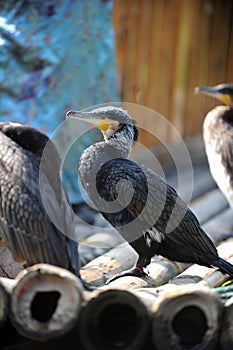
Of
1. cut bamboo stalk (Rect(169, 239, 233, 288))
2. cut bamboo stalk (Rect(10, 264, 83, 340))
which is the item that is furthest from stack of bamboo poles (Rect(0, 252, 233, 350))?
cut bamboo stalk (Rect(169, 239, 233, 288))

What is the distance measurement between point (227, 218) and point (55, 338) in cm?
435

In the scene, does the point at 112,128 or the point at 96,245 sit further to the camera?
the point at 96,245

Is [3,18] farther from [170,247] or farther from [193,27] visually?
[193,27]

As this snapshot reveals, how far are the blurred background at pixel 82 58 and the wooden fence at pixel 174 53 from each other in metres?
0.01

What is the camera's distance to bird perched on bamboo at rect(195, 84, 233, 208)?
691cm

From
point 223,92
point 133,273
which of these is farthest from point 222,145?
point 133,273

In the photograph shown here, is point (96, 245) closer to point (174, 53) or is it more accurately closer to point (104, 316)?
point (104, 316)

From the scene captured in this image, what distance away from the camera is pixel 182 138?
1121 centimetres

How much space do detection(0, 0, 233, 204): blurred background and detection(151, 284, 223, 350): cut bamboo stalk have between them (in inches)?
159

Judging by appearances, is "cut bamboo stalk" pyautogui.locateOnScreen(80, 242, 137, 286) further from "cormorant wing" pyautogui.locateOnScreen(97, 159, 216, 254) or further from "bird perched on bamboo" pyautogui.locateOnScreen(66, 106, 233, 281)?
"cormorant wing" pyautogui.locateOnScreen(97, 159, 216, 254)

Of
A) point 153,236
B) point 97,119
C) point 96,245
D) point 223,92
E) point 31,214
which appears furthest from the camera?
point 223,92

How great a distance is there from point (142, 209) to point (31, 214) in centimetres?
78

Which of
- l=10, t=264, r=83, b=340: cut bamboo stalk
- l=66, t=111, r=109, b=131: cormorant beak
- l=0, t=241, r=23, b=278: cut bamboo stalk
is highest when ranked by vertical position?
l=66, t=111, r=109, b=131: cormorant beak

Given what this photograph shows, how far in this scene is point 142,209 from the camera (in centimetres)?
501
